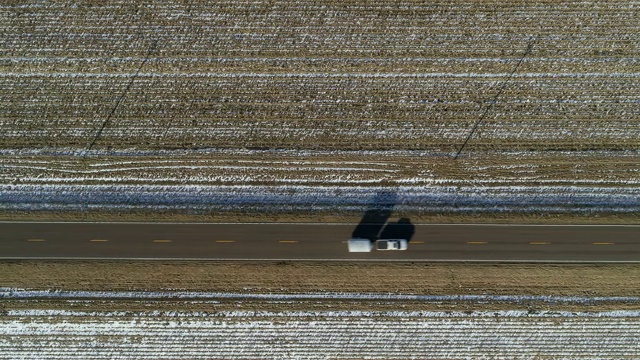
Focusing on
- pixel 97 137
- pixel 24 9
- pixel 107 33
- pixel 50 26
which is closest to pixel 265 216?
pixel 97 137

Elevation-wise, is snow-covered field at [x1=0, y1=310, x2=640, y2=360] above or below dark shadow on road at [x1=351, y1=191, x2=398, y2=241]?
below

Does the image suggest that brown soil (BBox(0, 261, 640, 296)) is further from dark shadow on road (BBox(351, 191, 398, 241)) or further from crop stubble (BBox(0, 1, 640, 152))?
crop stubble (BBox(0, 1, 640, 152))

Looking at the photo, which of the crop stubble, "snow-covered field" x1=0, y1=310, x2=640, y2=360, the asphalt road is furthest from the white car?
the crop stubble

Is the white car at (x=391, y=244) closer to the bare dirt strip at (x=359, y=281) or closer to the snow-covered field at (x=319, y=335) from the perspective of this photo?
the bare dirt strip at (x=359, y=281)

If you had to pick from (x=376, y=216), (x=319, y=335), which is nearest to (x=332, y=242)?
(x=376, y=216)

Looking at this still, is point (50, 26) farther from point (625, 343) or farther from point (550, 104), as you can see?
point (625, 343)

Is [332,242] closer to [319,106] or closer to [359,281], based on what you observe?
[359,281]
